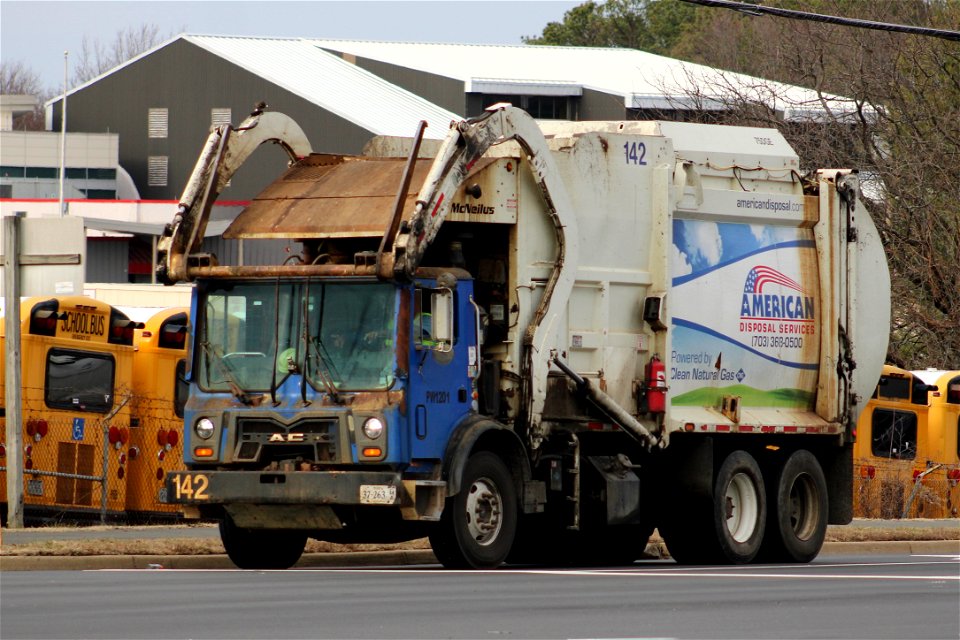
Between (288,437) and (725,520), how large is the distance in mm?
4882

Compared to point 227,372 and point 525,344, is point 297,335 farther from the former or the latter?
point 525,344

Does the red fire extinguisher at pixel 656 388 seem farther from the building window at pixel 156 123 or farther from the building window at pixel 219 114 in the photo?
the building window at pixel 156 123

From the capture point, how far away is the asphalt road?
9891 mm

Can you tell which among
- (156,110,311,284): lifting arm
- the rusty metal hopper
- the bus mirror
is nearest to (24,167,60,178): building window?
the rusty metal hopper

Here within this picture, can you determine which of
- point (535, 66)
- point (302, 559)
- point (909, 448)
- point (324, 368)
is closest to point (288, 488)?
point (324, 368)

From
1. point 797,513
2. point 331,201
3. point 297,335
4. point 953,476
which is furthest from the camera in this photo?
point 953,476

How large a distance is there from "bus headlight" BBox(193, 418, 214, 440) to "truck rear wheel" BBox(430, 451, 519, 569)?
2.02m

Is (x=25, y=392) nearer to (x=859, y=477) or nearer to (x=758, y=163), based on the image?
(x=758, y=163)

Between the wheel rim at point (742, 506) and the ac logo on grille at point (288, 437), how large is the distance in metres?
4.98

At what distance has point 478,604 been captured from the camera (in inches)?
448

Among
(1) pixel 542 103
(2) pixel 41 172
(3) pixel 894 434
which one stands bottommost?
(3) pixel 894 434

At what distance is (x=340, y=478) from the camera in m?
14.1

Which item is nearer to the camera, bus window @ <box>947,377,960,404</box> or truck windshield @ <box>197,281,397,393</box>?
truck windshield @ <box>197,281,397,393</box>

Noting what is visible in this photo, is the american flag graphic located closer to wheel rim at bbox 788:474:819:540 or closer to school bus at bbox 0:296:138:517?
wheel rim at bbox 788:474:819:540
